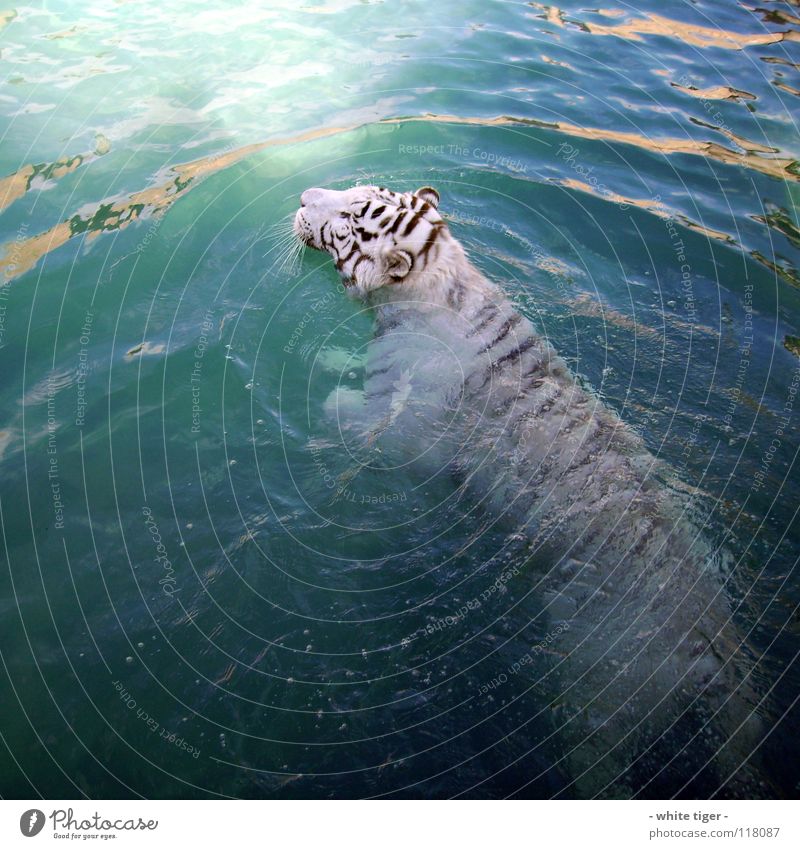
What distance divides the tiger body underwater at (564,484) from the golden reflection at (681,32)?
6.90 m

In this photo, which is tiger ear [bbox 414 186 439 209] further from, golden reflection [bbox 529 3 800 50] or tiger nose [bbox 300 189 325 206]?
golden reflection [bbox 529 3 800 50]

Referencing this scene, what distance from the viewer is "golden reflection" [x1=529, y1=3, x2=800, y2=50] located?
11.2m

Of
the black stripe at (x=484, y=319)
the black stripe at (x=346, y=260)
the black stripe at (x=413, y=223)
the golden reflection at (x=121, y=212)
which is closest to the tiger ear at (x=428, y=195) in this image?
the black stripe at (x=413, y=223)

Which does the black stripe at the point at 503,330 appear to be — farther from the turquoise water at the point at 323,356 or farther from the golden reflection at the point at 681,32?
the golden reflection at the point at 681,32

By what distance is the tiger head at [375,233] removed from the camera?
20.0ft

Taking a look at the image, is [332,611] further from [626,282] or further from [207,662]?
[626,282]

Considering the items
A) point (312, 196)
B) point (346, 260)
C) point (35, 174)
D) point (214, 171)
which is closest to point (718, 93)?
point (312, 196)

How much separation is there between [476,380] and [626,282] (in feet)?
9.72

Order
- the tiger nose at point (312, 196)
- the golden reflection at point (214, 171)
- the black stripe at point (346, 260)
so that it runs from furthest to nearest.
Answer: the golden reflection at point (214, 171) < the tiger nose at point (312, 196) < the black stripe at point (346, 260)

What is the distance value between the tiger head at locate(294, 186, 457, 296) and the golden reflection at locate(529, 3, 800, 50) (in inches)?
271

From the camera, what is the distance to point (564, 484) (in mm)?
5137

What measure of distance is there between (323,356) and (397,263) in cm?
121

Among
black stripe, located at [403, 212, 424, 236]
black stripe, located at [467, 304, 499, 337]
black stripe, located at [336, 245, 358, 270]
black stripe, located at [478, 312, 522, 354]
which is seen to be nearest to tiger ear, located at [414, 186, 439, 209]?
black stripe, located at [403, 212, 424, 236]

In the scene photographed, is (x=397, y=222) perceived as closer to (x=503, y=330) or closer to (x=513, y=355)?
(x=503, y=330)
